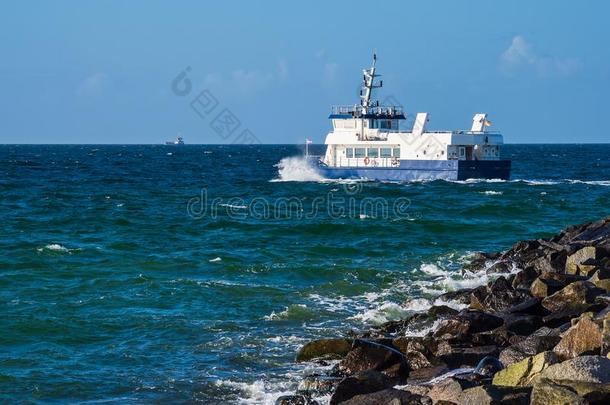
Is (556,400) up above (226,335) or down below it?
above

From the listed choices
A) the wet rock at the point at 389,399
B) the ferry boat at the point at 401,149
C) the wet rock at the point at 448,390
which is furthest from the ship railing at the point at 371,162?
the wet rock at the point at 448,390

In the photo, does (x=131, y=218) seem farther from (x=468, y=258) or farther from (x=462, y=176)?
(x=462, y=176)

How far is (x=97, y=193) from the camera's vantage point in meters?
51.7

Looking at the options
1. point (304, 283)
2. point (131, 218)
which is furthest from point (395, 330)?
point (131, 218)

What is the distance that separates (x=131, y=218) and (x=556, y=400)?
3063cm

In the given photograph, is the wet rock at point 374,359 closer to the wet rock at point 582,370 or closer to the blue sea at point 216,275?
the blue sea at point 216,275

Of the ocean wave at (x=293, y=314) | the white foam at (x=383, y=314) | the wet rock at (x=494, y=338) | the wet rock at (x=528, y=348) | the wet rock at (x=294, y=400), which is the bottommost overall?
the ocean wave at (x=293, y=314)

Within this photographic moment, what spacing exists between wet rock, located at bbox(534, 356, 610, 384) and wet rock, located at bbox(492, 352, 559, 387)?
37 centimetres

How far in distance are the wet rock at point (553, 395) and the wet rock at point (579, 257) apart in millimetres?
9240

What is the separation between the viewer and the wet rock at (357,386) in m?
10.9

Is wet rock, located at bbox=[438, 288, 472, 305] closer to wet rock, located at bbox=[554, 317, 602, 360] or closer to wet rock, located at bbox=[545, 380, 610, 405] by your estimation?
Result: wet rock, located at bbox=[554, 317, 602, 360]

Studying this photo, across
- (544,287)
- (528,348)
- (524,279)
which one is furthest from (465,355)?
(524,279)

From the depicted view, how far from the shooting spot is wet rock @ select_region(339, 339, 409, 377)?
1215cm

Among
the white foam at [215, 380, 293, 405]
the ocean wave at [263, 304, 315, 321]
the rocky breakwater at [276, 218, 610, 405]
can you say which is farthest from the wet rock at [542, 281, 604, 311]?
the ocean wave at [263, 304, 315, 321]
